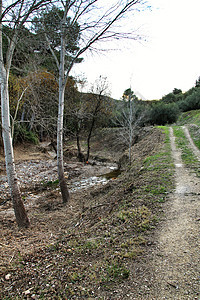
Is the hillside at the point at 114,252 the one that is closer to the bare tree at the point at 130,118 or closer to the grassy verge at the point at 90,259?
the grassy verge at the point at 90,259

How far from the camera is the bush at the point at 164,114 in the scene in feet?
88.9

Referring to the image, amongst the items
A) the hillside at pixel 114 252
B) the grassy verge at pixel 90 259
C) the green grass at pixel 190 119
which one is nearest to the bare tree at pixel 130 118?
the hillside at pixel 114 252

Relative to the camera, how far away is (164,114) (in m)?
27.5

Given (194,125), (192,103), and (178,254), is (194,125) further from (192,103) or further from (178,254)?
(178,254)

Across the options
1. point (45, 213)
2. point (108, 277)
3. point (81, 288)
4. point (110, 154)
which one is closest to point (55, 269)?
point (81, 288)

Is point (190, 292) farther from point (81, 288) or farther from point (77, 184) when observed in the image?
point (77, 184)

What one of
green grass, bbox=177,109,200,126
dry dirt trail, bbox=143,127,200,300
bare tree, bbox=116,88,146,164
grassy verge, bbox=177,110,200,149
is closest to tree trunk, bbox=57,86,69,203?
dry dirt trail, bbox=143,127,200,300

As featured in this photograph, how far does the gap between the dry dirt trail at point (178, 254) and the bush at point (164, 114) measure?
81.1 ft

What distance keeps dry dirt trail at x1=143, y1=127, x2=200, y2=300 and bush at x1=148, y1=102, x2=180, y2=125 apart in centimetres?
2470

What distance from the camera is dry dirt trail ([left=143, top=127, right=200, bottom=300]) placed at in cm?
217

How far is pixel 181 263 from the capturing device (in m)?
2.57

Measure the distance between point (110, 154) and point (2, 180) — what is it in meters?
13.2

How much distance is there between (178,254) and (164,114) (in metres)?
27.3

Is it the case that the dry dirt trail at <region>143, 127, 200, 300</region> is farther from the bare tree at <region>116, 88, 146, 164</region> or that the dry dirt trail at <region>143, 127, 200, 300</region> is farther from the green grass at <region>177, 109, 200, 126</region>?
the green grass at <region>177, 109, 200, 126</region>
